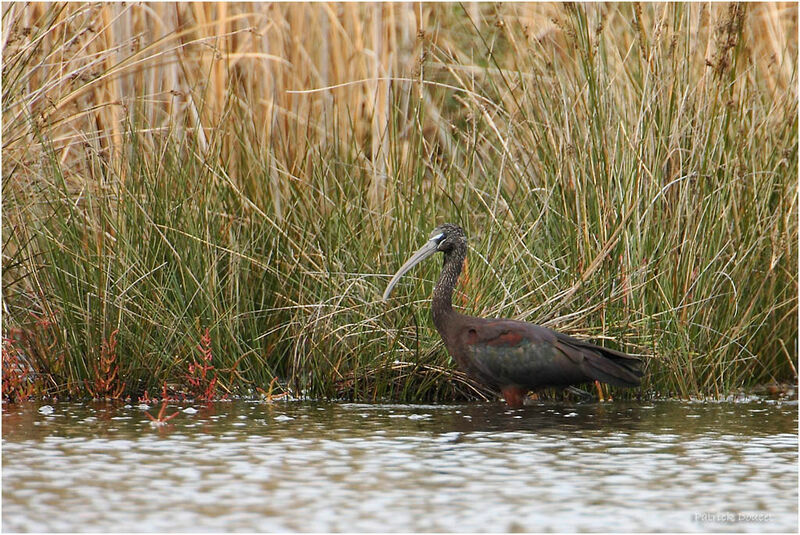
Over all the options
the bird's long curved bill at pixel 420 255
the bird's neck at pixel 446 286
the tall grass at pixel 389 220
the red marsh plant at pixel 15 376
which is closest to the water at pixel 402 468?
the red marsh plant at pixel 15 376

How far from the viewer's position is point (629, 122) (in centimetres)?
894

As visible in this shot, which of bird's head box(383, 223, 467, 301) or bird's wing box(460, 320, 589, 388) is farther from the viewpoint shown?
bird's head box(383, 223, 467, 301)

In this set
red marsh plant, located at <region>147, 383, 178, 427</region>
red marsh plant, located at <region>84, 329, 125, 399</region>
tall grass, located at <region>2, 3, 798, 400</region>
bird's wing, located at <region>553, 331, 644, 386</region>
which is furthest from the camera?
tall grass, located at <region>2, 3, 798, 400</region>

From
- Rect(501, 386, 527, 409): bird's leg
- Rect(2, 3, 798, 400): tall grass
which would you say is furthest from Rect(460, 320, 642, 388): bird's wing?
Rect(2, 3, 798, 400): tall grass

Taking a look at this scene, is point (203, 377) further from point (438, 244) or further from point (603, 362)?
point (603, 362)

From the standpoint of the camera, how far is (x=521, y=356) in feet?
26.2

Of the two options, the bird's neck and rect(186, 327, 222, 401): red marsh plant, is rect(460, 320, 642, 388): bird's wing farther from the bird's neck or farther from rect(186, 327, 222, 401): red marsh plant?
rect(186, 327, 222, 401): red marsh plant

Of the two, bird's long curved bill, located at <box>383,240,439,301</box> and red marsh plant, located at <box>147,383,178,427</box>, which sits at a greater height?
bird's long curved bill, located at <box>383,240,439,301</box>

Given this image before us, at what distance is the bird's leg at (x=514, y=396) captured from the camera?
8.23 meters

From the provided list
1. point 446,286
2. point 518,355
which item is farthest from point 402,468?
point 446,286

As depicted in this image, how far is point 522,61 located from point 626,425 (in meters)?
3.30

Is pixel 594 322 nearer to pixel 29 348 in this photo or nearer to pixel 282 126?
pixel 282 126

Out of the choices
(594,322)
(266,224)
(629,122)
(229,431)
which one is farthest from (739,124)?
(229,431)

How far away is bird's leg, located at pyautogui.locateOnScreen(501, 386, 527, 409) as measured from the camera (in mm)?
8227
